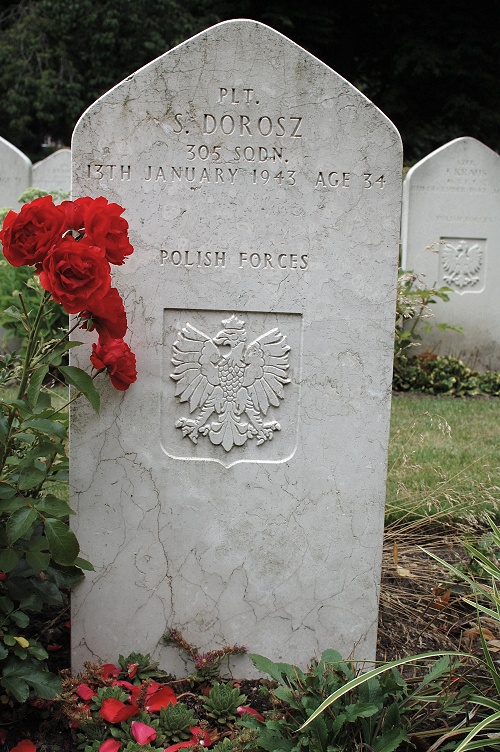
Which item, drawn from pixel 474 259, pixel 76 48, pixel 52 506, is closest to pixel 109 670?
pixel 52 506

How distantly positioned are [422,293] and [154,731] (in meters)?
5.57

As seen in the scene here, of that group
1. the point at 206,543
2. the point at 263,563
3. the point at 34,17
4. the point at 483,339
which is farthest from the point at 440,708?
the point at 34,17

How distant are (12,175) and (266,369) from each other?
273 inches

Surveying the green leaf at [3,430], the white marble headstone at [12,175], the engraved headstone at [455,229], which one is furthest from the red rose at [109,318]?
the white marble headstone at [12,175]

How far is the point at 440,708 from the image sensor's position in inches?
91.9

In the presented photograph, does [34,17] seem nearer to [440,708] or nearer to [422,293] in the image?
[422,293]

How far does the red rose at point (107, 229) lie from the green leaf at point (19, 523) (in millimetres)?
705

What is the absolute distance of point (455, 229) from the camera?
26.5ft

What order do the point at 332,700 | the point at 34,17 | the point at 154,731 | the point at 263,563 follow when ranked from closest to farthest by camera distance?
1. the point at 332,700
2. the point at 154,731
3. the point at 263,563
4. the point at 34,17

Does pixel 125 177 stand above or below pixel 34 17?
below

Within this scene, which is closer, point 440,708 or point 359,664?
point 440,708

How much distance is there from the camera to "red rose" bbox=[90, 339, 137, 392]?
240cm

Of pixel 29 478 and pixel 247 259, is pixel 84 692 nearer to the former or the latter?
pixel 29 478

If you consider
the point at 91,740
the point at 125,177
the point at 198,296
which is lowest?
the point at 91,740
